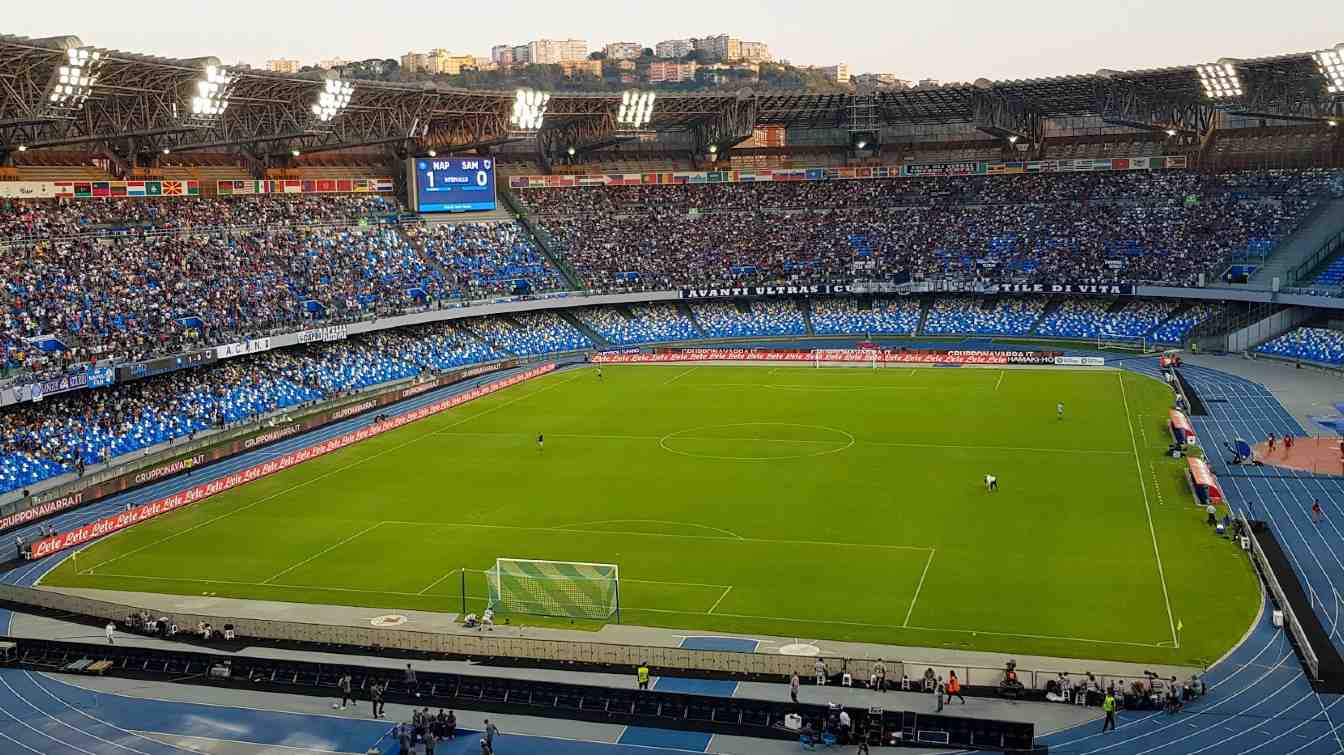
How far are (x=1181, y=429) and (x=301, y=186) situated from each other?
62447 mm

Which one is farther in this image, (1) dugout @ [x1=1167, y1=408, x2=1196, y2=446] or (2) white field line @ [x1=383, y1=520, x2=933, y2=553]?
(1) dugout @ [x1=1167, y1=408, x2=1196, y2=446]

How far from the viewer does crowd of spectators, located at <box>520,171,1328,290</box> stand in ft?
289

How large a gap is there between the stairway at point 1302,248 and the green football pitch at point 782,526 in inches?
816

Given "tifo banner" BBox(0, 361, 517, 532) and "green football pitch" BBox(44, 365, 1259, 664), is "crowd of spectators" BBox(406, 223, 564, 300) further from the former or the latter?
"green football pitch" BBox(44, 365, 1259, 664)

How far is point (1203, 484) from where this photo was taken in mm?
42625

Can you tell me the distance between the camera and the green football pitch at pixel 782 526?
3322 centimetres

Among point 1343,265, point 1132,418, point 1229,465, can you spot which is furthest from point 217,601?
point 1343,265

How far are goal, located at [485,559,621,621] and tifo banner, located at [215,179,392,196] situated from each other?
55462 millimetres

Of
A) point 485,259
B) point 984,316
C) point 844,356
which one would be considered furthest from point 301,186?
point 984,316

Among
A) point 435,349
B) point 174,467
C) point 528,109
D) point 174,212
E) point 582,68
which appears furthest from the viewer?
point 582,68

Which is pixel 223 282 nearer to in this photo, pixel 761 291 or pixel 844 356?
pixel 844 356

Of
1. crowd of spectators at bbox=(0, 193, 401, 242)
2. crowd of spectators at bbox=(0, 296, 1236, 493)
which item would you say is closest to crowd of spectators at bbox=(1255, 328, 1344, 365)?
crowd of spectators at bbox=(0, 296, 1236, 493)

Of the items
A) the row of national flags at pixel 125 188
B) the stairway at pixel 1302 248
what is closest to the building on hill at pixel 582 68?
the row of national flags at pixel 125 188

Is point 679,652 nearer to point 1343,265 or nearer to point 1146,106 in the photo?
point 1343,265
